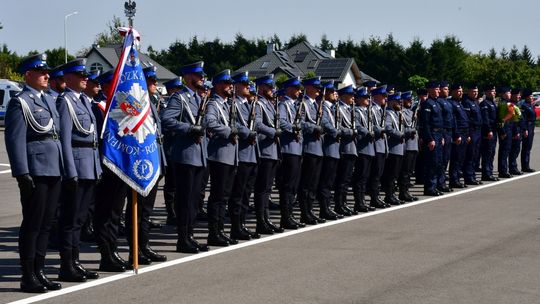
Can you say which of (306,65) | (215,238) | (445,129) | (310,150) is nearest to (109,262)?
(215,238)

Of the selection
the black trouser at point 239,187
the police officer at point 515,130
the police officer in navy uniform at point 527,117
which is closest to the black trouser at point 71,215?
the black trouser at point 239,187

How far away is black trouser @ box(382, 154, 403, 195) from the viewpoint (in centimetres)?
1545

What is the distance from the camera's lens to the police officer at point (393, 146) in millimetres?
15359

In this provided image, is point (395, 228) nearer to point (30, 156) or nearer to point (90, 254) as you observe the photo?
point (90, 254)

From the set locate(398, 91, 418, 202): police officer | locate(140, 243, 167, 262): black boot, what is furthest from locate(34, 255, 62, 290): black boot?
locate(398, 91, 418, 202): police officer

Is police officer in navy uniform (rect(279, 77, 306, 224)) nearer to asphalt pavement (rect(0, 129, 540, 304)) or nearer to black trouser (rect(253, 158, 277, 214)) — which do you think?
black trouser (rect(253, 158, 277, 214))

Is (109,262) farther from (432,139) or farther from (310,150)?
(432,139)

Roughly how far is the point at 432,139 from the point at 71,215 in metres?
9.63

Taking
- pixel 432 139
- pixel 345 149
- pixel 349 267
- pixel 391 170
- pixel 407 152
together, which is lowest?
pixel 349 267

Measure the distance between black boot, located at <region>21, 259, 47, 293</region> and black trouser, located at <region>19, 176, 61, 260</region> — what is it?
0.06 meters

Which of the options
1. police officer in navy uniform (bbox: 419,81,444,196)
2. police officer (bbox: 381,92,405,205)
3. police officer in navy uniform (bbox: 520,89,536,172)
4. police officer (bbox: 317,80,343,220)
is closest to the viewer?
police officer (bbox: 317,80,343,220)

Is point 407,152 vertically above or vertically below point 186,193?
above

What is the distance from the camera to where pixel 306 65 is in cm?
11288

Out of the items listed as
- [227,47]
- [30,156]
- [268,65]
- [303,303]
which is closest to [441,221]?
[303,303]
